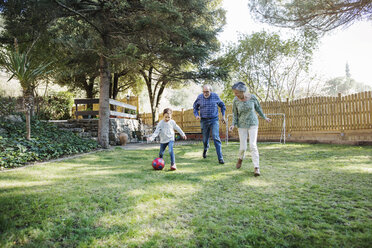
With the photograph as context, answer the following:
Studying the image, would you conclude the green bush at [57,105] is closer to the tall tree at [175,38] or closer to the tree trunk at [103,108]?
the tree trunk at [103,108]

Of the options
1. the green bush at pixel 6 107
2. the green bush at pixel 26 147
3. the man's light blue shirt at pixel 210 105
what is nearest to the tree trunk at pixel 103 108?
the green bush at pixel 26 147

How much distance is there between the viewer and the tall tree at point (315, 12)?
811cm

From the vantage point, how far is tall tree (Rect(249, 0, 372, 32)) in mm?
8109

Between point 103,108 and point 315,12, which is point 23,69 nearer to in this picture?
point 103,108

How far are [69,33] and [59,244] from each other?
10780mm

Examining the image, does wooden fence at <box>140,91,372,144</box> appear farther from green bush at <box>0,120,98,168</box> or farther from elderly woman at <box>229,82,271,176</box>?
green bush at <box>0,120,98,168</box>

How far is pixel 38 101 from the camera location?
1594cm

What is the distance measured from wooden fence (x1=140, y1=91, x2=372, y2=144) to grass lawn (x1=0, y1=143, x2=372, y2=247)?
6.13 m

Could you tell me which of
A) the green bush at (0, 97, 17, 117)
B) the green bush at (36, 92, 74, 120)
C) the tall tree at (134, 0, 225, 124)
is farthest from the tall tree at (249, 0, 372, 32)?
the green bush at (36, 92, 74, 120)

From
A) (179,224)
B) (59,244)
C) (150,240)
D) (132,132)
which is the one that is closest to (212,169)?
(179,224)

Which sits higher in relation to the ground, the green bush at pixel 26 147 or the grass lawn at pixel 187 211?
the green bush at pixel 26 147

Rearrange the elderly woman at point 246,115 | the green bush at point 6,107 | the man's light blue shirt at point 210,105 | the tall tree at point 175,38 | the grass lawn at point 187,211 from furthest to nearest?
the green bush at point 6,107 → the tall tree at point 175,38 → the man's light blue shirt at point 210,105 → the elderly woman at point 246,115 → the grass lawn at point 187,211

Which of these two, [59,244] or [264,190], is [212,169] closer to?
[264,190]

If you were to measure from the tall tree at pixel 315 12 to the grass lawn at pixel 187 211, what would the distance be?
24.6 feet
